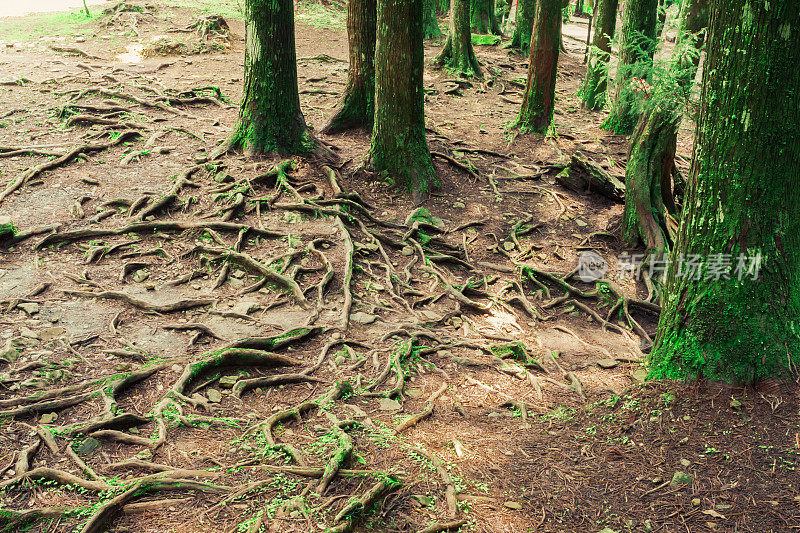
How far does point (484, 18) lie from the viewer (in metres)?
22.1

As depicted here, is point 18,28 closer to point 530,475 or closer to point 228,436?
point 228,436

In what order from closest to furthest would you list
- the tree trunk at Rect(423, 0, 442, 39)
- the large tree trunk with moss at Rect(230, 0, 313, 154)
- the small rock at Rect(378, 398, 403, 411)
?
the small rock at Rect(378, 398, 403, 411) → the large tree trunk with moss at Rect(230, 0, 313, 154) → the tree trunk at Rect(423, 0, 442, 39)

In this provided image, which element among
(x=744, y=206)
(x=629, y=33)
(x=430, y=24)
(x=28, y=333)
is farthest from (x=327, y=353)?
(x=430, y=24)

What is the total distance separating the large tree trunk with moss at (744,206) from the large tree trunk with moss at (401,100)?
16.3ft

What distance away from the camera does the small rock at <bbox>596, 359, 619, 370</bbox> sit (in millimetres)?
6051

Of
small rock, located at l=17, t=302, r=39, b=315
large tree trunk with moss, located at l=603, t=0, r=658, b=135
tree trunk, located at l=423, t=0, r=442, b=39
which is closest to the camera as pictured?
small rock, located at l=17, t=302, r=39, b=315

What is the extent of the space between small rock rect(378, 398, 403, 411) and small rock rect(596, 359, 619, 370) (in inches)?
88.8

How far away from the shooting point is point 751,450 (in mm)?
4051

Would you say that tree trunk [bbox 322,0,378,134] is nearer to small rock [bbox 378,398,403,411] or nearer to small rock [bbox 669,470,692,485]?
small rock [bbox 378,398,403,411]

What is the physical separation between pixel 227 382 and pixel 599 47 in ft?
39.2

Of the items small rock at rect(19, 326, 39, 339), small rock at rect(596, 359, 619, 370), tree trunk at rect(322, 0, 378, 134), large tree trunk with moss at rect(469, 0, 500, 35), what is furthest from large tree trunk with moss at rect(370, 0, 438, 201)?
large tree trunk with moss at rect(469, 0, 500, 35)

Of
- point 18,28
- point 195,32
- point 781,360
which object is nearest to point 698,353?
point 781,360

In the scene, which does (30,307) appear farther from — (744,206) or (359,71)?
(359,71)

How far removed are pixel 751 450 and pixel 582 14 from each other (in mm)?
33426
